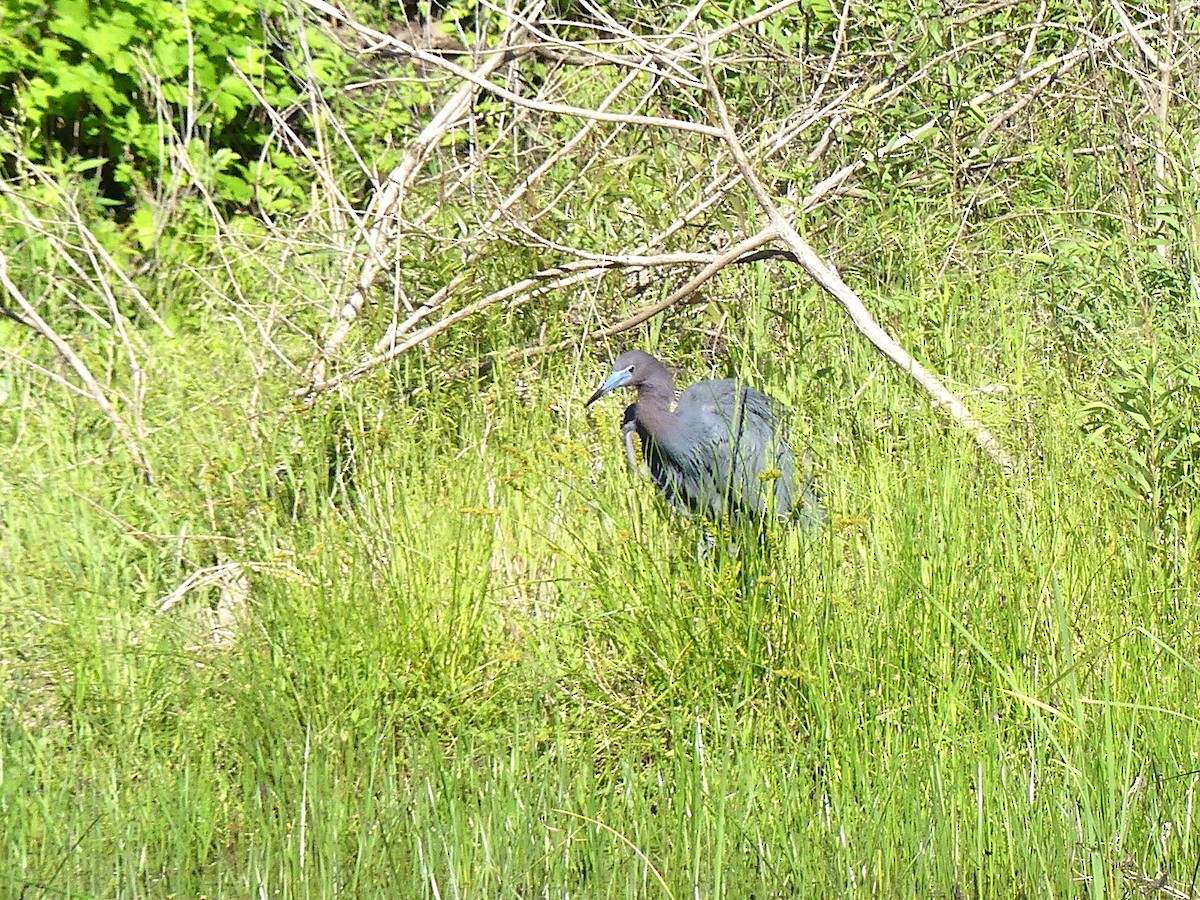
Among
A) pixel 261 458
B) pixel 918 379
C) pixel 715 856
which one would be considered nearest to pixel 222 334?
pixel 261 458

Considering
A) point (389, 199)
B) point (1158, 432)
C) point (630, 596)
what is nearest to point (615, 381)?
point (389, 199)

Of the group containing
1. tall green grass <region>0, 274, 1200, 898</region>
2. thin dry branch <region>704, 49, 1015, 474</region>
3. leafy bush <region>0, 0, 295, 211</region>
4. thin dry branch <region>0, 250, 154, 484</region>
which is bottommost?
tall green grass <region>0, 274, 1200, 898</region>

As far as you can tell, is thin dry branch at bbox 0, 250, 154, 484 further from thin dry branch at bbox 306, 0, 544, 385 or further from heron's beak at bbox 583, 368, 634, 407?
heron's beak at bbox 583, 368, 634, 407

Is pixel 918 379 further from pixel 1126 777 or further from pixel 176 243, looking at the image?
pixel 176 243

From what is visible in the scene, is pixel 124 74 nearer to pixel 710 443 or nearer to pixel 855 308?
pixel 710 443

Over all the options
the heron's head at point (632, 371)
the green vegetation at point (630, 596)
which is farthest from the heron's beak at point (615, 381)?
the green vegetation at point (630, 596)

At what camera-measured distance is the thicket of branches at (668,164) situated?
4.55m

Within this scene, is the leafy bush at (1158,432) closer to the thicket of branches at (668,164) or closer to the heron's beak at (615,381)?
the thicket of branches at (668,164)

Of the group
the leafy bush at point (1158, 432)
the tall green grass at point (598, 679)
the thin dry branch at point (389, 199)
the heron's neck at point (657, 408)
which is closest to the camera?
the tall green grass at point (598, 679)

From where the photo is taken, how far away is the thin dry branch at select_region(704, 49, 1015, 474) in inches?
157

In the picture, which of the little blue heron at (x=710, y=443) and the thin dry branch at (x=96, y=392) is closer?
the little blue heron at (x=710, y=443)

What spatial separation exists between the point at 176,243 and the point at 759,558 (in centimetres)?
337

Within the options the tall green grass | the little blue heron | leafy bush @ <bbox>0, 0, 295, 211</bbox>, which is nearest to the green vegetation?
the tall green grass

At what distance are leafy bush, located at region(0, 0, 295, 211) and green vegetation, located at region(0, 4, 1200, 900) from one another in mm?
1266
